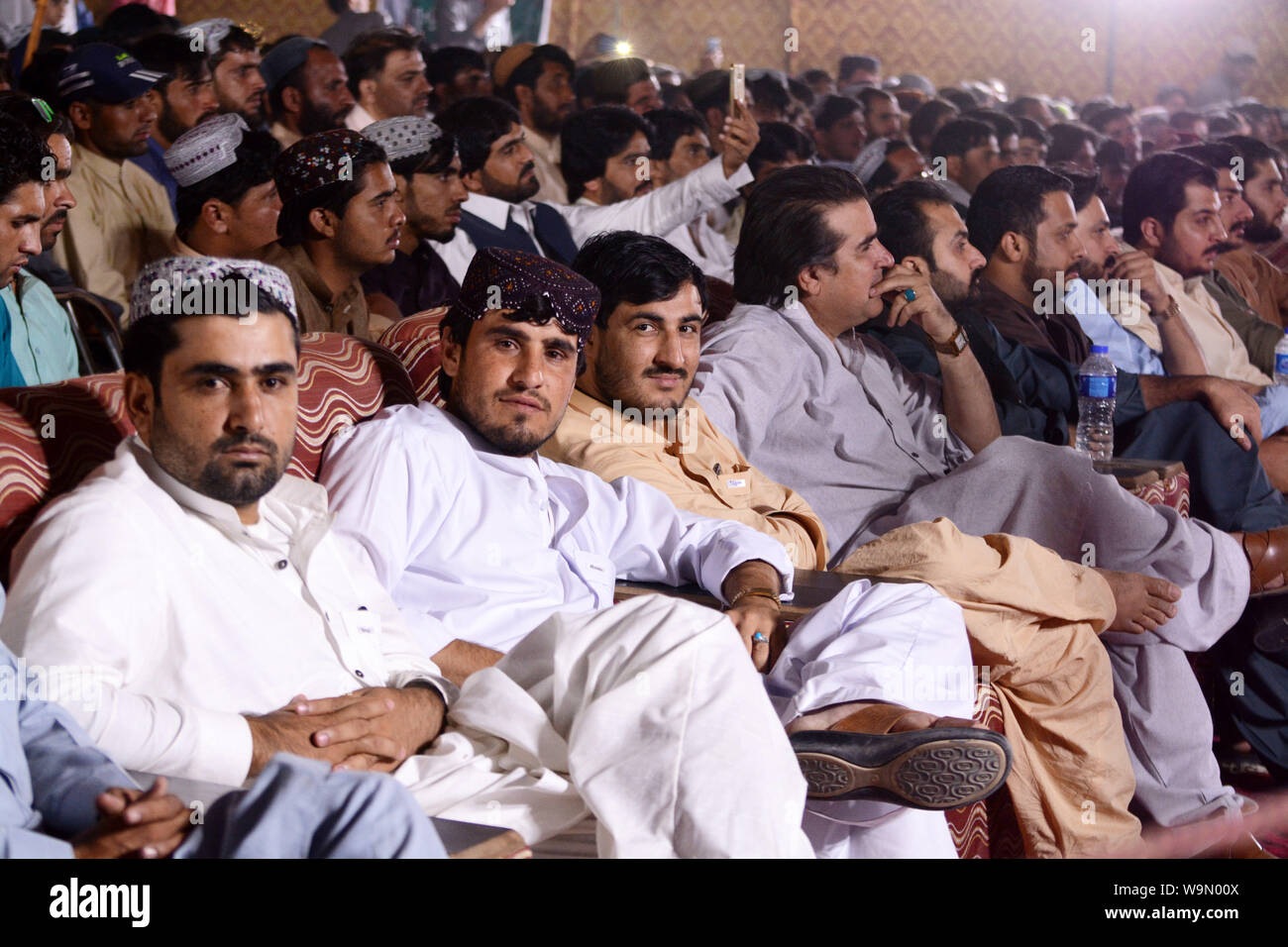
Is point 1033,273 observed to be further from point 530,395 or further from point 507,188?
point 530,395

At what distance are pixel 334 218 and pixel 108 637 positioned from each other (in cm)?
180

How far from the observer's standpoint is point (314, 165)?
2.91 m

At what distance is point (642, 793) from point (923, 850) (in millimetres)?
546

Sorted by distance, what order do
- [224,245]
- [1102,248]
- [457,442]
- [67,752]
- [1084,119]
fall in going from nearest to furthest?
[67,752]
[457,442]
[224,245]
[1102,248]
[1084,119]

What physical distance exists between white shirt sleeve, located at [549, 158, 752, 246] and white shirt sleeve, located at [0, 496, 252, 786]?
2.84m

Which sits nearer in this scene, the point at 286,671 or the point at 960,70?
the point at 286,671

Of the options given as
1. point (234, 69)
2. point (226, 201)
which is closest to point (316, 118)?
point (234, 69)

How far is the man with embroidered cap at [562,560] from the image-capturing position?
152 cm

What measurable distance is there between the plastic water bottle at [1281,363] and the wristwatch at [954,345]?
1.59 m

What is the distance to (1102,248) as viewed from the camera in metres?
3.64

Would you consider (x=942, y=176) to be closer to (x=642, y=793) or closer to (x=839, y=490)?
(x=839, y=490)

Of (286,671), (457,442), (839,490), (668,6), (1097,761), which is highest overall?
(668,6)

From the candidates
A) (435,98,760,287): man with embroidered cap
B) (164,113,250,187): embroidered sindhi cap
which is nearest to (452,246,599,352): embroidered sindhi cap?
(164,113,250,187): embroidered sindhi cap

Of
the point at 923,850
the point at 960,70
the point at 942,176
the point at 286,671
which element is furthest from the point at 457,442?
the point at 960,70
